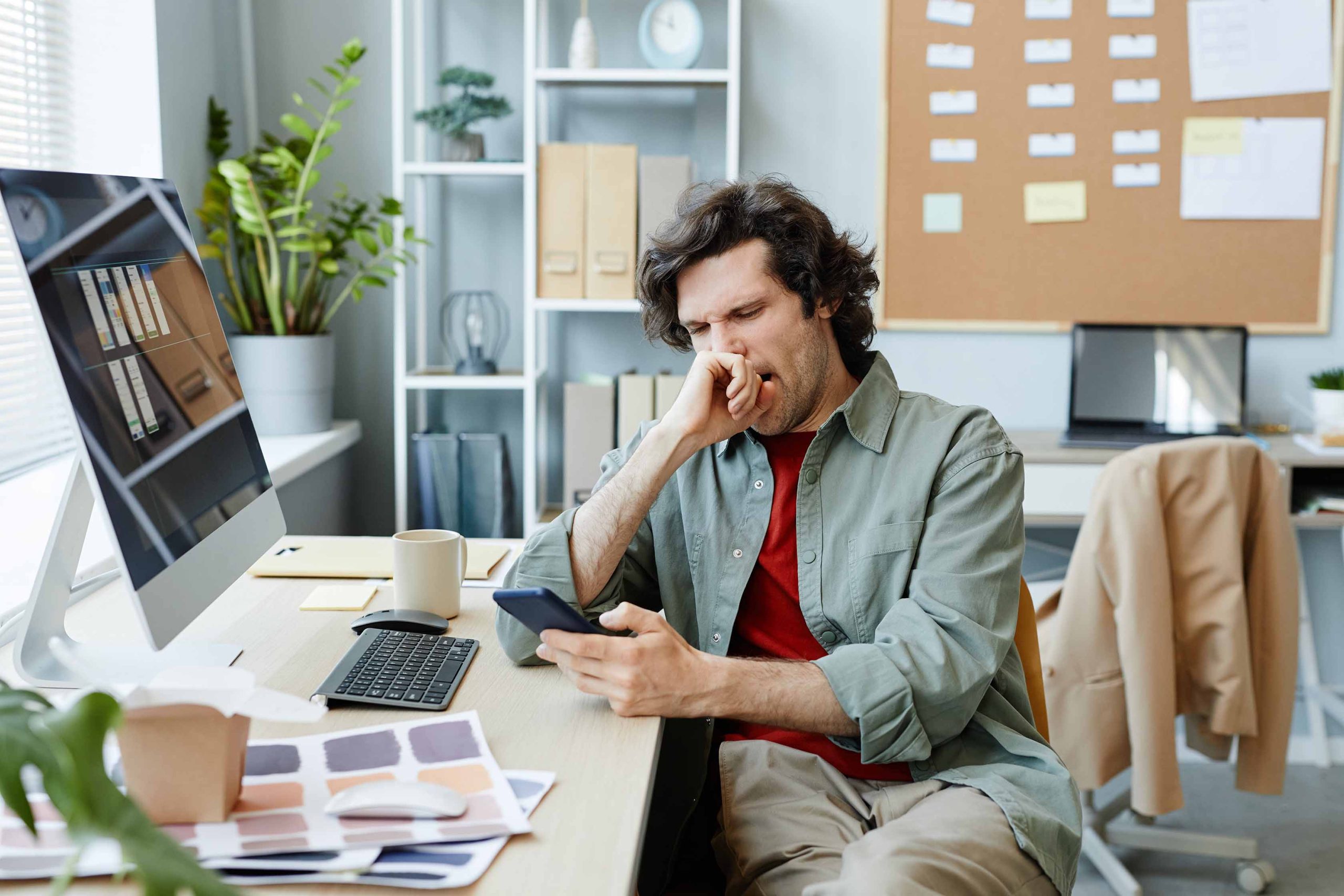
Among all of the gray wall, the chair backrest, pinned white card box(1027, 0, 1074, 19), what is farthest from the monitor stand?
pinned white card box(1027, 0, 1074, 19)

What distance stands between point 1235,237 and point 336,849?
9.67 ft

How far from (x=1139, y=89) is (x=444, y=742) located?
8.94 ft

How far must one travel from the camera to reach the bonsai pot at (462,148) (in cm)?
285

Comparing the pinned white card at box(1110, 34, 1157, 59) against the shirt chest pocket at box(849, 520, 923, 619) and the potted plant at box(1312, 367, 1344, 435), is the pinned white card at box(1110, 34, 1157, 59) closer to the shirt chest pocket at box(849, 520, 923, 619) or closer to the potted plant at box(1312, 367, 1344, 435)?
the potted plant at box(1312, 367, 1344, 435)

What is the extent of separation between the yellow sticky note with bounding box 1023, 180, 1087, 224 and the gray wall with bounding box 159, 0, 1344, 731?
33 centimetres

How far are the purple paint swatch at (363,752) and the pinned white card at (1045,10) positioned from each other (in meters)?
2.68

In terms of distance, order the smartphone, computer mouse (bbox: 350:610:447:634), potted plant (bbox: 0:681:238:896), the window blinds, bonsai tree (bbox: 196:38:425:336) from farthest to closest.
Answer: bonsai tree (bbox: 196:38:425:336), the window blinds, computer mouse (bbox: 350:610:447:634), the smartphone, potted plant (bbox: 0:681:238:896)

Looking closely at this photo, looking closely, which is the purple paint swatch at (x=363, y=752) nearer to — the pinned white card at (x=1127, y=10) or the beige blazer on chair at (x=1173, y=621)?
the beige blazer on chair at (x=1173, y=621)

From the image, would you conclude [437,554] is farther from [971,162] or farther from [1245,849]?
[971,162]

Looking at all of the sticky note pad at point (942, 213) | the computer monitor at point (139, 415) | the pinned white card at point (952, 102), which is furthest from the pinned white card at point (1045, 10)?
the computer monitor at point (139, 415)


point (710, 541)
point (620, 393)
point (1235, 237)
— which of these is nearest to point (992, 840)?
point (710, 541)

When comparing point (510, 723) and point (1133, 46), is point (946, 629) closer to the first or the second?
point (510, 723)

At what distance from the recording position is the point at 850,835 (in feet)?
3.96

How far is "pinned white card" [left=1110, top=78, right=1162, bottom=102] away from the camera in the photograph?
2.96 meters
